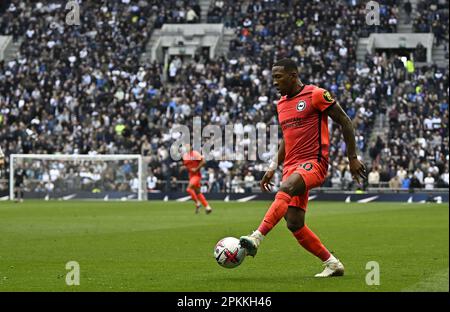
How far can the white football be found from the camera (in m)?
11.3

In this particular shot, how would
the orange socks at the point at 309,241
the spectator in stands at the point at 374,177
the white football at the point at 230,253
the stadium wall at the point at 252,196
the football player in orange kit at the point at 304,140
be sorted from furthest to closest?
1. the spectator in stands at the point at 374,177
2. the stadium wall at the point at 252,196
3. the orange socks at the point at 309,241
4. the football player in orange kit at the point at 304,140
5. the white football at the point at 230,253

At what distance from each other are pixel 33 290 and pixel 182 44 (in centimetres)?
4503

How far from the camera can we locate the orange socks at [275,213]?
11.3 metres

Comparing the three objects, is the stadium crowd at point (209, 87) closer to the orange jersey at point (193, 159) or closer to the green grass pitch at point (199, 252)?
the orange jersey at point (193, 159)

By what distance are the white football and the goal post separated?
34310mm

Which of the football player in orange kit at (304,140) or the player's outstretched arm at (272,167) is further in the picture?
the player's outstretched arm at (272,167)

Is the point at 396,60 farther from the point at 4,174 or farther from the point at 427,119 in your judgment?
the point at 4,174

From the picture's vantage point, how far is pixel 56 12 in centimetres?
5597

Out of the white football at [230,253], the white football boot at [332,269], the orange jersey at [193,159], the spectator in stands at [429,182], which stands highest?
the white football at [230,253]

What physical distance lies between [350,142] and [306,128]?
67 centimetres

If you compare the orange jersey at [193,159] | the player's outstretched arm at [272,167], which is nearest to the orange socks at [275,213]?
the player's outstretched arm at [272,167]

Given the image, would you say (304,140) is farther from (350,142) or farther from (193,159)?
(193,159)

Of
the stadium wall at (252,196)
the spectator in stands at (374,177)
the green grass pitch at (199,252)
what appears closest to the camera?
the green grass pitch at (199,252)
